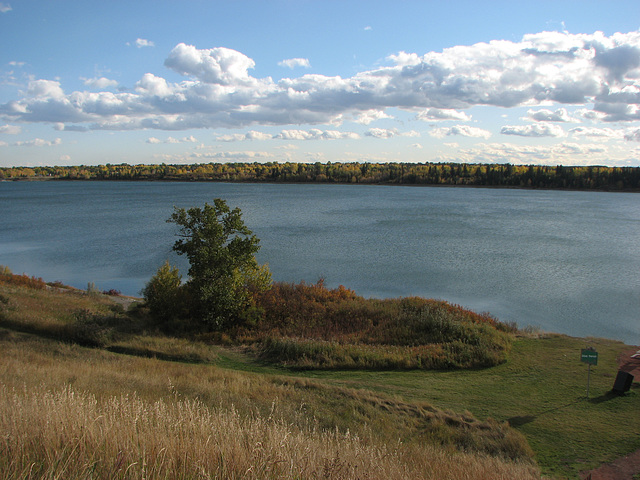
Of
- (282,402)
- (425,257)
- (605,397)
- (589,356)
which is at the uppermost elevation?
(589,356)

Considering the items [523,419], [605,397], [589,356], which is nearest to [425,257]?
[589,356]

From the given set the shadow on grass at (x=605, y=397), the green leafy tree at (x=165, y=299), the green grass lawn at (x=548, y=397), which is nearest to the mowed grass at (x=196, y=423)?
the green grass lawn at (x=548, y=397)

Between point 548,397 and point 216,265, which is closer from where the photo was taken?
point 548,397

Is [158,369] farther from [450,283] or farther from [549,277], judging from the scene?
[549,277]

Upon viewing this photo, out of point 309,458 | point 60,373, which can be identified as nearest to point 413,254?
point 60,373

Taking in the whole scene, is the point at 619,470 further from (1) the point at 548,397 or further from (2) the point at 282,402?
(2) the point at 282,402

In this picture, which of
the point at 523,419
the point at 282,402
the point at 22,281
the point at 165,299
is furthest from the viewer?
the point at 22,281

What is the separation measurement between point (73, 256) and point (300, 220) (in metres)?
30.2

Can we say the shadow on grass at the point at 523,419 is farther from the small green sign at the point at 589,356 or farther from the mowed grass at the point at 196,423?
the small green sign at the point at 589,356

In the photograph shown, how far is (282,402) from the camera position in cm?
940

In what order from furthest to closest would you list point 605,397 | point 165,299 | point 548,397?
point 165,299 → point 548,397 → point 605,397

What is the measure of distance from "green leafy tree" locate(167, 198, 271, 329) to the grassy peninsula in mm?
1055

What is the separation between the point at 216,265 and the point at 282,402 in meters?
10.5

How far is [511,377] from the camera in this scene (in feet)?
42.5
